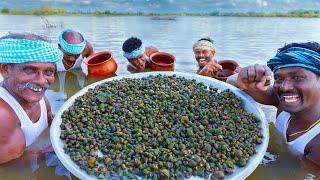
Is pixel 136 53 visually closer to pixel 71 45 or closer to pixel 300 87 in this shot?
pixel 71 45

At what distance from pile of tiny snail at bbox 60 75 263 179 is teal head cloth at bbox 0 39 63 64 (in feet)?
1.46

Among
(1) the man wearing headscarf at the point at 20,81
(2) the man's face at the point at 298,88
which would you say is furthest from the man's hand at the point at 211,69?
(1) the man wearing headscarf at the point at 20,81

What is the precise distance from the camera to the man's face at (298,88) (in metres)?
2.53

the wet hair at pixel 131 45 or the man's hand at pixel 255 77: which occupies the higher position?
the man's hand at pixel 255 77

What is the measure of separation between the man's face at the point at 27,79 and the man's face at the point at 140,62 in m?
2.33

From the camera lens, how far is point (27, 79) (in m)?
2.53

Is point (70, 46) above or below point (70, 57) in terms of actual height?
above

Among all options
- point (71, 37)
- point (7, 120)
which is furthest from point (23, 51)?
point (71, 37)

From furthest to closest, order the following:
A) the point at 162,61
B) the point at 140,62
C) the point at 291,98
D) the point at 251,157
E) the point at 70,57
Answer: the point at 162,61 → the point at 70,57 → the point at 140,62 → the point at 291,98 → the point at 251,157

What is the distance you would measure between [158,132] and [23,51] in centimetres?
109

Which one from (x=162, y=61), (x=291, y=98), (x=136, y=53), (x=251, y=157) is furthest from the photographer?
(x=162, y=61)

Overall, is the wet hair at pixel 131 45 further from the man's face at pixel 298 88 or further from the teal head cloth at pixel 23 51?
the man's face at pixel 298 88

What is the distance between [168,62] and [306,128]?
2670mm

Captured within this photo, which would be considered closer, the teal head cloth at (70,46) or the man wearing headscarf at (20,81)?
the man wearing headscarf at (20,81)
